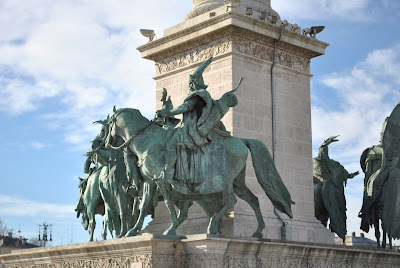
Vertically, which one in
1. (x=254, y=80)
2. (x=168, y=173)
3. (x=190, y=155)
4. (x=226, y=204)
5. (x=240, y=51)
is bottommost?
(x=226, y=204)

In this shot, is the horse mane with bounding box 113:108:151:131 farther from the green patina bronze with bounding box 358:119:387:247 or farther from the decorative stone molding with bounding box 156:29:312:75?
the green patina bronze with bounding box 358:119:387:247

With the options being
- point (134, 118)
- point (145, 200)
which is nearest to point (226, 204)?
point (145, 200)

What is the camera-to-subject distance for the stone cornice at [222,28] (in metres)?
16.0

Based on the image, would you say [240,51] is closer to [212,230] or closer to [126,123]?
[126,123]

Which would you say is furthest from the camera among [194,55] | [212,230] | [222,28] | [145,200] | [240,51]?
[194,55]

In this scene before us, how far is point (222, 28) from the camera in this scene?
52.7 feet

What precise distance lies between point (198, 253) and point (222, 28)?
5836 millimetres

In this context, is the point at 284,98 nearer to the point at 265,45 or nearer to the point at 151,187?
the point at 265,45

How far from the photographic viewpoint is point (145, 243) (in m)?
12.0

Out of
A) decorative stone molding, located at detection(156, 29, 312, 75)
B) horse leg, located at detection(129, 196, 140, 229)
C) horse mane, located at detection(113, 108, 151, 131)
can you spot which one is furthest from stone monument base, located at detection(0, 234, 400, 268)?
decorative stone molding, located at detection(156, 29, 312, 75)

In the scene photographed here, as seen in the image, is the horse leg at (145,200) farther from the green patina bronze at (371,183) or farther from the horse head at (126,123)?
the green patina bronze at (371,183)

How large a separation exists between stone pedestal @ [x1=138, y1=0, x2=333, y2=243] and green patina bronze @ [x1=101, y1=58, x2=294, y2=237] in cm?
205

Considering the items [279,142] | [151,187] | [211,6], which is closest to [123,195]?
[151,187]

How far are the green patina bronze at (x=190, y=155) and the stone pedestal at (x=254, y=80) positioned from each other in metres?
2.05
